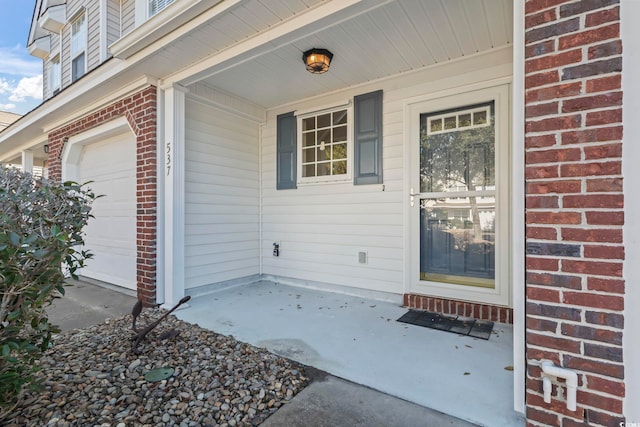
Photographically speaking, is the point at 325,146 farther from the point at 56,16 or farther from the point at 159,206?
the point at 56,16

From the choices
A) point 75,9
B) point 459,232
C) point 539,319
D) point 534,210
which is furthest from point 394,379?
point 75,9

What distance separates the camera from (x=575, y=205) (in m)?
1.33

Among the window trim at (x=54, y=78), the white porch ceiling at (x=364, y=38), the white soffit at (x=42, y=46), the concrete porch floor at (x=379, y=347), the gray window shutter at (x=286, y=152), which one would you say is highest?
the white soffit at (x=42, y=46)

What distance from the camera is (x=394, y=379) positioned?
2.00m

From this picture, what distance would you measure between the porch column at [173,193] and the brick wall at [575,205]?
3.37 metres

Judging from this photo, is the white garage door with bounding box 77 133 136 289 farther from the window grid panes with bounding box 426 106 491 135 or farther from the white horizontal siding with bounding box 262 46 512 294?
the window grid panes with bounding box 426 106 491 135

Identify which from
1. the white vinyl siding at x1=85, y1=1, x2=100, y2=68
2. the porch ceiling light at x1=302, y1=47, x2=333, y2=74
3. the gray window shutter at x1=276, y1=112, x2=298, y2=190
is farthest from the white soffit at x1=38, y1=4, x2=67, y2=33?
the porch ceiling light at x1=302, y1=47, x2=333, y2=74

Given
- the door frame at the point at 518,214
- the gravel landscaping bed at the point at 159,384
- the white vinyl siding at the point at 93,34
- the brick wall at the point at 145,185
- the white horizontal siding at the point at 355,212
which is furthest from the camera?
the white vinyl siding at the point at 93,34

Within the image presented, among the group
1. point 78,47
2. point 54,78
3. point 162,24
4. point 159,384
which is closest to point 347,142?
point 162,24

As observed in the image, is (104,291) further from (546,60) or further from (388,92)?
(546,60)

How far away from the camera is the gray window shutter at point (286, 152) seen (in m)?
4.57

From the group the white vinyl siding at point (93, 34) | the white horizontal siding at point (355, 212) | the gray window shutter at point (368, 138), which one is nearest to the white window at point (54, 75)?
the white vinyl siding at point (93, 34)

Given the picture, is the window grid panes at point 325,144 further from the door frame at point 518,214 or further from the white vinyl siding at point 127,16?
the white vinyl siding at point 127,16

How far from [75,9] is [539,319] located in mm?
8191
